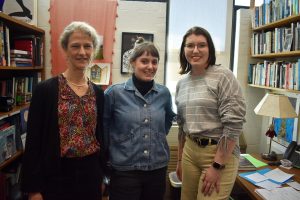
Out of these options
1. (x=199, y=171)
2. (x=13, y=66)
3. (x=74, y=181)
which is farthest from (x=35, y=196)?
(x=13, y=66)

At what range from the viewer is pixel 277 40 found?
2.46 metres

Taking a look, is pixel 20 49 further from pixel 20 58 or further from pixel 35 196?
pixel 35 196

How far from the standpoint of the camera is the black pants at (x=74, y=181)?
49.0 inches

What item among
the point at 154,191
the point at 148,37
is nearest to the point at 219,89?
the point at 154,191

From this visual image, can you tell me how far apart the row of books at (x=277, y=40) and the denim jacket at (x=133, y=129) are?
1455mm

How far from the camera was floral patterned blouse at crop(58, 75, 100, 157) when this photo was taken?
1238 mm

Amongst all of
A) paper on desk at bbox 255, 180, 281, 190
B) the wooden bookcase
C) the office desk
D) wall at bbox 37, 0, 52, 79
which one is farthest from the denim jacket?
wall at bbox 37, 0, 52, 79

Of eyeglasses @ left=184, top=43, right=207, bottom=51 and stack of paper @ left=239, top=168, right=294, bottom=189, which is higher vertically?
eyeglasses @ left=184, top=43, right=207, bottom=51

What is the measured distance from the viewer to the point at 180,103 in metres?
1.58

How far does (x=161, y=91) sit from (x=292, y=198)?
1.08 meters

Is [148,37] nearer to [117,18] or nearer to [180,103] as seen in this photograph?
[117,18]

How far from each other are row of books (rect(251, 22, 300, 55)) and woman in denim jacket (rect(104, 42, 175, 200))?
1.41 meters

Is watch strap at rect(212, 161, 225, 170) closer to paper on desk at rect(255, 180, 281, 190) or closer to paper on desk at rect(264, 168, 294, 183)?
paper on desk at rect(255, 180, 281, 190)

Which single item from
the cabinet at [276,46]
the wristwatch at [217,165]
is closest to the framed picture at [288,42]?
the cabinet at [276,46]
